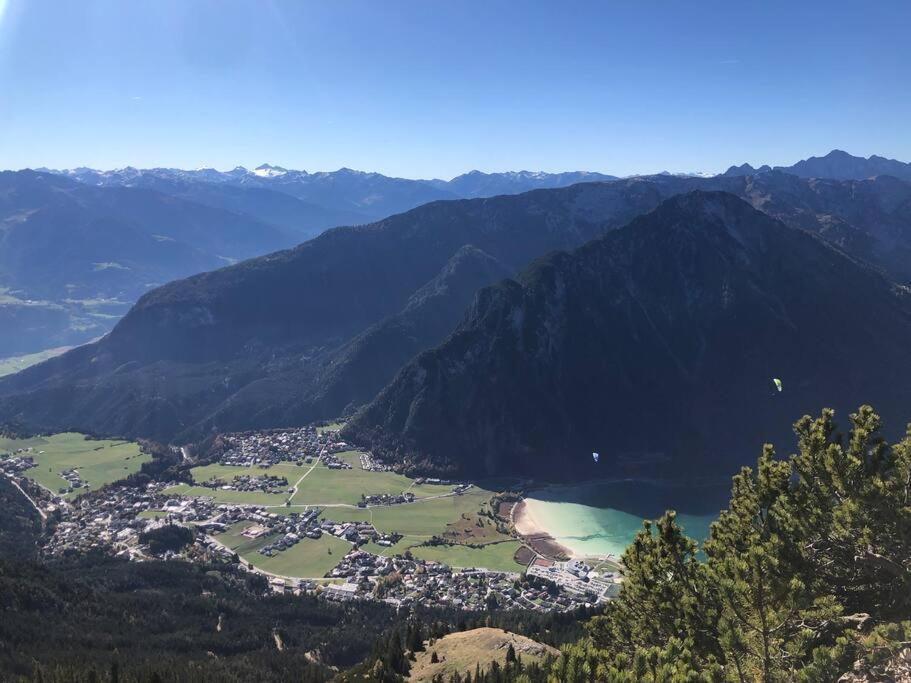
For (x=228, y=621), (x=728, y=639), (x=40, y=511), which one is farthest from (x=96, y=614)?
(x=728, y=639)

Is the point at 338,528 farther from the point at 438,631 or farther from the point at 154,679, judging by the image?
the point at 154,679

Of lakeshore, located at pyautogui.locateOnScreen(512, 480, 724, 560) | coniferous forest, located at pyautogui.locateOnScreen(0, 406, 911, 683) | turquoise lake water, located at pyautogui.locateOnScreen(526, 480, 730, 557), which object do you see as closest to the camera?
coniferous forest, located at pyautogui.locateOnScreen(0, 406, 911, 683)

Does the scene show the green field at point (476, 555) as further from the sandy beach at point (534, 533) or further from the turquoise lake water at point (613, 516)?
the turquoise lake water at point (613, 516)

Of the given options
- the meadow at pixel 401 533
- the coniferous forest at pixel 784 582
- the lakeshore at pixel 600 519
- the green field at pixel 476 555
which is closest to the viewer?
the coniferous forest at pixel 784 582

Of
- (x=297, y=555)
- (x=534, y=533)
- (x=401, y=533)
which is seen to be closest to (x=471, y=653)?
(x=297, y=555)

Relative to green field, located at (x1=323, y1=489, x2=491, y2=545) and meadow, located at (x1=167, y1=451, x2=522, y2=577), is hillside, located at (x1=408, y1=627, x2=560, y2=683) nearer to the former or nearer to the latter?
meadow, located at (x1=167, y1=451, x2=522, y2=577)

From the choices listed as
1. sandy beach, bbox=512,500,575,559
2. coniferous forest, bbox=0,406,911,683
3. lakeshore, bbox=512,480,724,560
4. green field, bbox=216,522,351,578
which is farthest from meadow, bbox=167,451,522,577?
coniferous forest, bbox=0,406,911,683

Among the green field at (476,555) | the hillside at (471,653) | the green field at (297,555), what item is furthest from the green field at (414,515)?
the hillside at (471,653)
